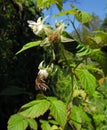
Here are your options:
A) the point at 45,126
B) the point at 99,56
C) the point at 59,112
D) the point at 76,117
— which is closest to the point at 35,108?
the point at 59,112

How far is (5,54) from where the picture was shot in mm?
3520

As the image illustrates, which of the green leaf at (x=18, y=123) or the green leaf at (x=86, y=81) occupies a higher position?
the green leaf at (x=86, y=81)

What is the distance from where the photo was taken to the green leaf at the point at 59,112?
1.74m

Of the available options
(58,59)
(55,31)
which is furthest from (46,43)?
(58,59)

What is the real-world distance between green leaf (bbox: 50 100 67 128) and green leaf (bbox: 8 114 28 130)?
19 cm

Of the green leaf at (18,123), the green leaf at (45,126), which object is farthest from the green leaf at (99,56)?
the green leaf at (45,126)

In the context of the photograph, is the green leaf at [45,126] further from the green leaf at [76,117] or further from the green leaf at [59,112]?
the green leaf at [59,112]

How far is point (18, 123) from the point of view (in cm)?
195

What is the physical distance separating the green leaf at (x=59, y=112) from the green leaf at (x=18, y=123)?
A: 7.6 inches

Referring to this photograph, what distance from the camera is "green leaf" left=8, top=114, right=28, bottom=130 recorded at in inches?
75.7

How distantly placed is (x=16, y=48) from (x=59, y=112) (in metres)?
1.92

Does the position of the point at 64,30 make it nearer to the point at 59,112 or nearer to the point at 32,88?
the point at 59,112

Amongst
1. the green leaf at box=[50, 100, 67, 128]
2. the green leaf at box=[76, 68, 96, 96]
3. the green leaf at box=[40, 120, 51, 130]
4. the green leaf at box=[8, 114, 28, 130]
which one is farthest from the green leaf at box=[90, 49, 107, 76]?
the green leaf at box=[40, 120, 51, 130]

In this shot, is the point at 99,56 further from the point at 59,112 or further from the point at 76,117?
the point at 76,117
